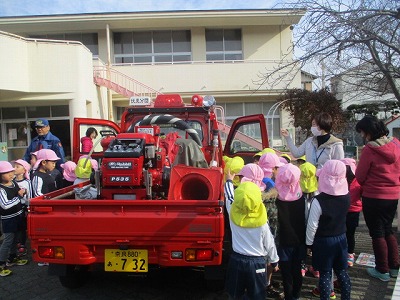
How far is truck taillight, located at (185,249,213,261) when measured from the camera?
3.36 metres

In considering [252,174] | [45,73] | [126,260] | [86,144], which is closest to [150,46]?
[45,73]

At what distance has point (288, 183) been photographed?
3.48m

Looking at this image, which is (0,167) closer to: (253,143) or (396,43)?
(253,143)

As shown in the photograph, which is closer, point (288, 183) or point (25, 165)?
point (288, 183)

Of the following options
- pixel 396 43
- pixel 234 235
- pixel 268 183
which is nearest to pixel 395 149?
pixel 268 183

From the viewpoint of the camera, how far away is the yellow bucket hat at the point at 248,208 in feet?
9.82

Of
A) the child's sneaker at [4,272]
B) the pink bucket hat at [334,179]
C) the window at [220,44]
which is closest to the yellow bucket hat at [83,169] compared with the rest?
the child's sneaker at [4,272]

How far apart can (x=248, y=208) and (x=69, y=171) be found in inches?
144

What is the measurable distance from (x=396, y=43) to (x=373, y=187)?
10.9ft

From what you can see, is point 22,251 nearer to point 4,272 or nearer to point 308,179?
point 4,272

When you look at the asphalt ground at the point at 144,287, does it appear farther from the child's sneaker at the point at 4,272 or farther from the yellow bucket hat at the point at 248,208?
the yellow bucket hat at the point at 248,208

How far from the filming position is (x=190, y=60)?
18.2 metres

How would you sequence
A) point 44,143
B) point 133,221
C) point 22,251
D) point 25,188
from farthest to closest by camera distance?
point 44,143, point 22,251, point 25,188, point 133,221

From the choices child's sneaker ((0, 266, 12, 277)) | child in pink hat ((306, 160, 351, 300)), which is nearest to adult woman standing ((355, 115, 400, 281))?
child in pink hat ((306, 160, 351, 300))
